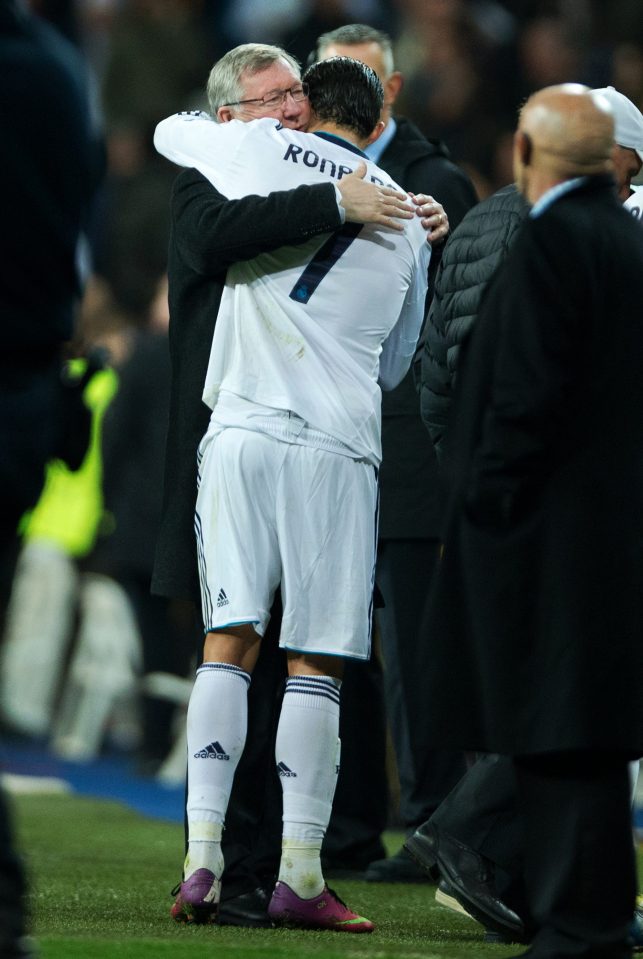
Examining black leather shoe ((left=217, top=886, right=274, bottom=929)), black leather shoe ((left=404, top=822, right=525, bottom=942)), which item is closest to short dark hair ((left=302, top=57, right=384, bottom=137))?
black leather shoe ((left=404, top=822, right=525, bottom=942))

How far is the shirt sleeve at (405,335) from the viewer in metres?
4.78

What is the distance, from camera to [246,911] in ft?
14.6

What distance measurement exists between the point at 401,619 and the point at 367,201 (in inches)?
70.3

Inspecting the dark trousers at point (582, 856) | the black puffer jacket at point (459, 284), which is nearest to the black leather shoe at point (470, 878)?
the dark trousers at point (582, 856)

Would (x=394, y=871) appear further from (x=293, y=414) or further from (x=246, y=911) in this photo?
(x=293, y=414)

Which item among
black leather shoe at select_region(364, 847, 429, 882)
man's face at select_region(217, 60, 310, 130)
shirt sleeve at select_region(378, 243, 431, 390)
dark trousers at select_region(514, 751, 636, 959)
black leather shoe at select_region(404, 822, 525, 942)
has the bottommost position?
black leather shoe at select_region(364, 847, 429, 882)

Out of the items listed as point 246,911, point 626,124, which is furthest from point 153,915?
point 626,124

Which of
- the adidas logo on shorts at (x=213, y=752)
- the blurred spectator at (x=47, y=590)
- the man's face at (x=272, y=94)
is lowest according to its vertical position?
the blurred spectator at (x=47, y=590)

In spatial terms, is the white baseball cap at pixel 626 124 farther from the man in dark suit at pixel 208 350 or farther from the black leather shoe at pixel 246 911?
the black leather shoe at pixel 246 911

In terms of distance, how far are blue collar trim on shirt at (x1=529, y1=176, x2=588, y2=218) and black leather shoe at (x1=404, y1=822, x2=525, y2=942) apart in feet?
5.41

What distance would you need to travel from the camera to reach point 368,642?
4.46m

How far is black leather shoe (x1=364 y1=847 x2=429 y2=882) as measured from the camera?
5.68 meters

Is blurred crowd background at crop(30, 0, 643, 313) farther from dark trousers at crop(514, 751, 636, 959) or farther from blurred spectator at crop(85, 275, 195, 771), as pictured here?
dark trousers at crop(514, 751, 636, 959)

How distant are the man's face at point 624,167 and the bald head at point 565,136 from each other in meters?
1.17
